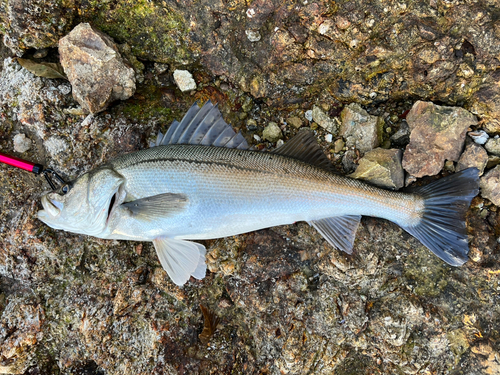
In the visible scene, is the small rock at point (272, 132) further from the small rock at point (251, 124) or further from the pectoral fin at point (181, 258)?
the pectoral fin at point (181, 258)

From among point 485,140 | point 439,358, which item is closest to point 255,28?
point 485,140

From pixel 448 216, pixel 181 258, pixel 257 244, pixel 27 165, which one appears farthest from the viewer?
pixel 27 165

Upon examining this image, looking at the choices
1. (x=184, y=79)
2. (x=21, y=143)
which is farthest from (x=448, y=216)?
(x=21, y=143)

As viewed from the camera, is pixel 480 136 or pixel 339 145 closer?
pixel 480 136

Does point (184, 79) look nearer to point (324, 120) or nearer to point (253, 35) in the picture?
point (253, 35)

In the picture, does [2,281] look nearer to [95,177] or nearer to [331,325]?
[95,177]

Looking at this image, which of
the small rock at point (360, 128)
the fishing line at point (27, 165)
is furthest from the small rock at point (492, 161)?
the fishing line at point (27, 165)

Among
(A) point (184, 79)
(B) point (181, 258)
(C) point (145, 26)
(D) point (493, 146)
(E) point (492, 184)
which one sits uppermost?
(C) point (145, 26)
